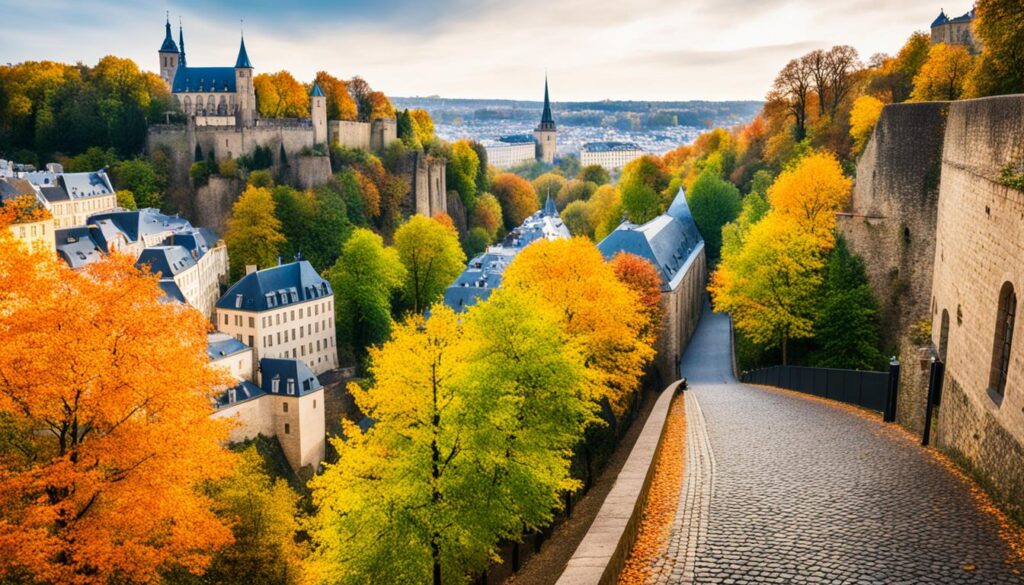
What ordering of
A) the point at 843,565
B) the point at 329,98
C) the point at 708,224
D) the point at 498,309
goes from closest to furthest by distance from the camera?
the point at 843,565, the point at 498,309, the point at 708,224, the point at 329,98

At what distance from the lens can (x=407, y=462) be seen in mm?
19203

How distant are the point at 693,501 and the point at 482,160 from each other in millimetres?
84981

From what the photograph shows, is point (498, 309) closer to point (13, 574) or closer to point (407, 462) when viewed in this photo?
point (407, 462)

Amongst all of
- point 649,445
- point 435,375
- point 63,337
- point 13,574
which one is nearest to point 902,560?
point 649,445

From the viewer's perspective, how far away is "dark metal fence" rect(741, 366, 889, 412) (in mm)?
23625

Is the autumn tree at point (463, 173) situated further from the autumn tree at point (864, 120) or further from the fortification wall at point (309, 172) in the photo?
the autumn tree at point (864, 120)

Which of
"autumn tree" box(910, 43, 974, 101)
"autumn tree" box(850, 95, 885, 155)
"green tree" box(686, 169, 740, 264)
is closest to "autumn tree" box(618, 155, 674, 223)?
"green tree" box(686, 169, 740, 264)

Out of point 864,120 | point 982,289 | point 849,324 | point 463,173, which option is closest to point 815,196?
point 864,120

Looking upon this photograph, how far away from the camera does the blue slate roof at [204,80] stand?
266ft

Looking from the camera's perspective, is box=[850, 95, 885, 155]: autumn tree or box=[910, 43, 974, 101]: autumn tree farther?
box=[850, 95, 885, 155]: autumn tree

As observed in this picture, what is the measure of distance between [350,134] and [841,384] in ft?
206

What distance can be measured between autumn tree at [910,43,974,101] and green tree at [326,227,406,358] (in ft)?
104

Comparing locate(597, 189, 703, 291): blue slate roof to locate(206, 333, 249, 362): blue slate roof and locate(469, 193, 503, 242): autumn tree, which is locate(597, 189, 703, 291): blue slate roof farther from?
locate(469, 193, 503, 242): autumn tree


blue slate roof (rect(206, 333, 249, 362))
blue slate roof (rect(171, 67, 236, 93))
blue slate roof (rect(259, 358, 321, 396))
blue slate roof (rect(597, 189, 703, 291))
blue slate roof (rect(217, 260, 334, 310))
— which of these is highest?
blue slate roof (rect(171, 67, 236, 93))
